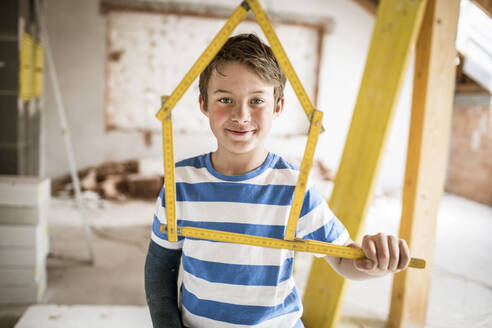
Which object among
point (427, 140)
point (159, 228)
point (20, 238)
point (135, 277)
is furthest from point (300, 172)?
point (135, 277)

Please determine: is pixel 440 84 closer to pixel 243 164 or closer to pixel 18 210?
pixel 243 164

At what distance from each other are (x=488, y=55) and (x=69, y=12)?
6.16m

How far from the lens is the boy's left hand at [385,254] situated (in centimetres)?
83

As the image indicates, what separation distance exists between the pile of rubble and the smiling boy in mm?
4424

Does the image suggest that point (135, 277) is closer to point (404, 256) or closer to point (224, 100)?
point (224, 100)

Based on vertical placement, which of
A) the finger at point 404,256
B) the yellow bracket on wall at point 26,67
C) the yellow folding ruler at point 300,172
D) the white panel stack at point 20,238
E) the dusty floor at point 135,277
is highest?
the yellow bracket on wall at point 26,67

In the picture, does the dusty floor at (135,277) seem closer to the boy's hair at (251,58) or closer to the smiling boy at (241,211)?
the smiling boy at (241,211)

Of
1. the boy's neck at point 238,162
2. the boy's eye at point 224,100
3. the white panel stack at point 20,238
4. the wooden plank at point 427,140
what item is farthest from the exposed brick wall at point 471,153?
the white panel stack at point 20,238

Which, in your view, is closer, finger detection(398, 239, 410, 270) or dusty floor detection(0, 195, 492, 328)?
finger detection(398, 239, 410, 270)

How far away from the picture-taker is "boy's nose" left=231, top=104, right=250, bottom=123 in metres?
0.89

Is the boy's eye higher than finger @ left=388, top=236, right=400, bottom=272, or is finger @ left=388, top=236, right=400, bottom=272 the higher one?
the boy's eye

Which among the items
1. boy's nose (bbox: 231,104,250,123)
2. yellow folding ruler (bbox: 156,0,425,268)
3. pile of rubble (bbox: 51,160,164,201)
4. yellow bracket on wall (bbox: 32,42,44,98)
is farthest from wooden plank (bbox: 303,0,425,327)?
pile of rubble (bbox: 51,160,164,201)

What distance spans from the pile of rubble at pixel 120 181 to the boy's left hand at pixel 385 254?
466 cm

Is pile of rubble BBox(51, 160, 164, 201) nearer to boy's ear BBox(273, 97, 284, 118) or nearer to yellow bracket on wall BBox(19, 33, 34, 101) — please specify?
yellow bracket on wall BBox(19, 33, 34, 101)
